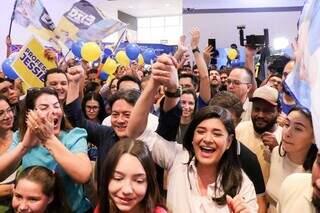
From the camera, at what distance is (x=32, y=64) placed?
154 inches

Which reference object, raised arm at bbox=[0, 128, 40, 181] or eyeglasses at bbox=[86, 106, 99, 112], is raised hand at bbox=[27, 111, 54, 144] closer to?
raised arm at bbox=[0, 128, 40, 181]

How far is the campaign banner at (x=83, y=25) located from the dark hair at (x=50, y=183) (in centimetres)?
421

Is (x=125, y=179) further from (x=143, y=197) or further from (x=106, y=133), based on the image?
(x=106, y=133)

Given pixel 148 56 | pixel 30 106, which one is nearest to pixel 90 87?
pixel 30 106

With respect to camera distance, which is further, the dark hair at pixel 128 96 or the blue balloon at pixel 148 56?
the blue balloon at pixel 148 56

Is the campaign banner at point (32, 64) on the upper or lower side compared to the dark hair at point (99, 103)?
upper

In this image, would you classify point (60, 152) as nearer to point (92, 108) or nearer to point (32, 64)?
point (92, 108)

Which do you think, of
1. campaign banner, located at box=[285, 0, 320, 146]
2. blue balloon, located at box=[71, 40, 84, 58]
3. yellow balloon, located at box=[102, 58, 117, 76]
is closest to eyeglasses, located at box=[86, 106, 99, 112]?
campaign banner, located at box=[285, 0, 320, 146]

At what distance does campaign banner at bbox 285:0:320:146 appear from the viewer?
3.96 feet

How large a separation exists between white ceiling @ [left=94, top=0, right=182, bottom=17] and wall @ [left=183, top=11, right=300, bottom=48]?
4.91 m

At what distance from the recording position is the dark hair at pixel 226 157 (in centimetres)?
173

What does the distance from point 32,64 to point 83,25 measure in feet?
7.60

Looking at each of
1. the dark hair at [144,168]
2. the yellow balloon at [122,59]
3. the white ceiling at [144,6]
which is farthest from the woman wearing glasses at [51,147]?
the white ceiling at [144,6]

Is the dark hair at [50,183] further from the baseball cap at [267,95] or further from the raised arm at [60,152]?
the baseball cap at [267,95]
